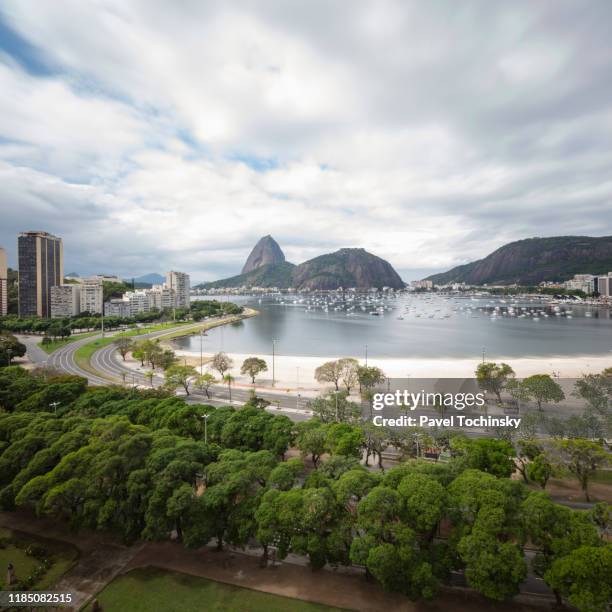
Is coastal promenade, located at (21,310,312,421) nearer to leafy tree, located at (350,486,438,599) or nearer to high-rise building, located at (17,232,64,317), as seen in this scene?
leafy tree, located at (350,486,438,599)

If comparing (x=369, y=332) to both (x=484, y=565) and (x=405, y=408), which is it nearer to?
(x=405, y=408)

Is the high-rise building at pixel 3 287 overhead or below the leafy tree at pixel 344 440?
overhead

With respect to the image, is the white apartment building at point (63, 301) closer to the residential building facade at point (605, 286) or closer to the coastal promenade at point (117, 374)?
the coastal promenade at point (117, 374)

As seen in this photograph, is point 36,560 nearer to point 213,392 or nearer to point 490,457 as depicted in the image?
point 490,457

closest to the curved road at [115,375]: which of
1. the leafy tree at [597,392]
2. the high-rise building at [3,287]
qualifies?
the leafy tree at [597,392]

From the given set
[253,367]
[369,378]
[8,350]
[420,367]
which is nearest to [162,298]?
[8,350]
